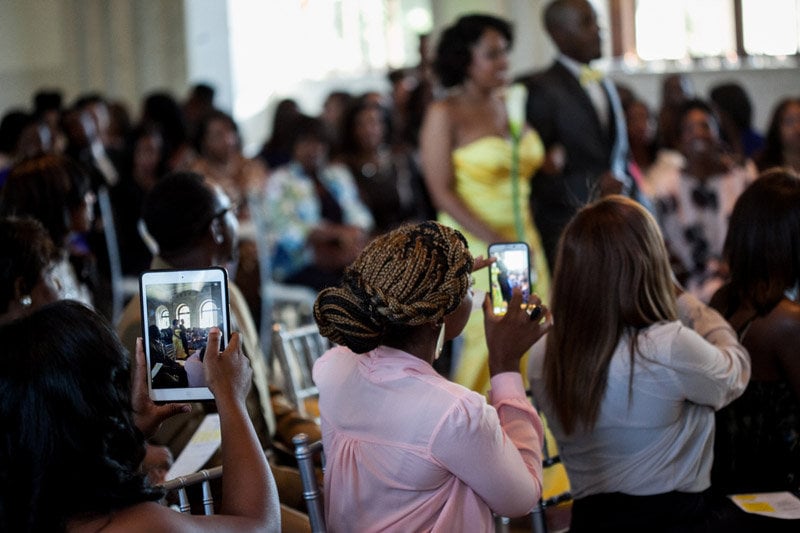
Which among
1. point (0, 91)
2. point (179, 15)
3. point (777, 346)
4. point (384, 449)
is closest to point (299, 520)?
point (384, 449)

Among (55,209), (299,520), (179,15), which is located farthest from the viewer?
(179,15)

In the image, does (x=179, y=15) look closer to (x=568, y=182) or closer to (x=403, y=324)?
(x=568, y=182)

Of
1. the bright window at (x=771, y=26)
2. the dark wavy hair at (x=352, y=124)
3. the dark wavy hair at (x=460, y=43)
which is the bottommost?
the dark wavy hair at (x=352, y=124)

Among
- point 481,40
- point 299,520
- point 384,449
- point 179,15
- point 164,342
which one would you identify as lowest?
point 299,520

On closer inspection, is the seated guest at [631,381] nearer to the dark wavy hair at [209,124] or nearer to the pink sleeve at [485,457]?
the pink sleeve at [485,457]

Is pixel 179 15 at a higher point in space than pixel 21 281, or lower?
higher

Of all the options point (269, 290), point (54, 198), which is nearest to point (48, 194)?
point (54, 198)

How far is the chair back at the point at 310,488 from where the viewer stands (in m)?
2.00

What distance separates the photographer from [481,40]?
14.4 feet

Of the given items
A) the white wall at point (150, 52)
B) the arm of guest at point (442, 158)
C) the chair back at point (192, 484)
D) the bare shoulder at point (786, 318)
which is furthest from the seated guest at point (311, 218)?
the chair back at point (192, 484)

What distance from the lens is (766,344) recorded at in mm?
2631

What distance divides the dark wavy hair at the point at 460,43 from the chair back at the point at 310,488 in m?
2.65

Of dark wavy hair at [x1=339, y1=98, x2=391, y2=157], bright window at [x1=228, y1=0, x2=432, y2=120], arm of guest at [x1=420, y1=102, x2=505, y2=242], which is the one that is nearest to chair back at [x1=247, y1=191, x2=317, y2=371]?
dark wavy hair at [x1=339, y1=98, x2=391, y2=157]

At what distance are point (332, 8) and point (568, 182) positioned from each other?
6.50 m
